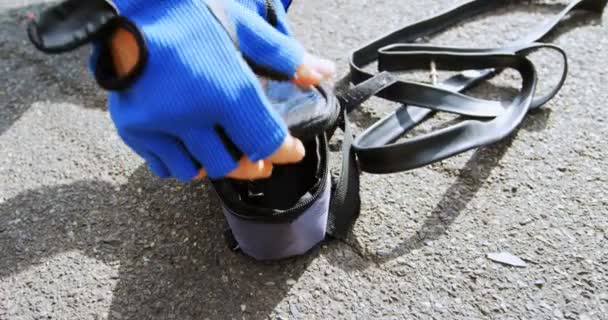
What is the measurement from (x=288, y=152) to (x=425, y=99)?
19.0 inches

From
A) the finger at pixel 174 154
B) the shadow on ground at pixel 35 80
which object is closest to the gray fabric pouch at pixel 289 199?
the finger at pixel 174 154

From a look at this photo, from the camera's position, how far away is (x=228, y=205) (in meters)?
0.83

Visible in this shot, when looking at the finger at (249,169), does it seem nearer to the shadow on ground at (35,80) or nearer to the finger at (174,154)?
the finger at (174,154)

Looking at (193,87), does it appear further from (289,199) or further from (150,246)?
(150,246)

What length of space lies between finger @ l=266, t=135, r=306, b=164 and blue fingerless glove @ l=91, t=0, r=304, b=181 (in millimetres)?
13

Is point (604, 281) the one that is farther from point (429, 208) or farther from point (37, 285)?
point (37, 285)

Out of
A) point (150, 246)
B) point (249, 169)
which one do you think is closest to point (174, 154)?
point (249, 169)

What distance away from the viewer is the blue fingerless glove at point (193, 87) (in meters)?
0.63

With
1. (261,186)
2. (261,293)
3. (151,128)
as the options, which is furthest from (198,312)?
(151,128)

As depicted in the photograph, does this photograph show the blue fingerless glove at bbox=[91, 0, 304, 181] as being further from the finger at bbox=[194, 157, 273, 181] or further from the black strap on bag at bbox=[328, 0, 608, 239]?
the black strap on bag at bbox=[328, 0, 608, 239]

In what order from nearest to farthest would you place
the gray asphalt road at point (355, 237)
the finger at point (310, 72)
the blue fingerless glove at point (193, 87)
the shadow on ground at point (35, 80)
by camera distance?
the blue fingerless glove at point (193, 87), the finger at point (310, 72), the gray asphalt road at point (355, 237), the shadow on ground at point (35, 80)

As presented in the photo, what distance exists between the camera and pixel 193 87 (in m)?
0.63

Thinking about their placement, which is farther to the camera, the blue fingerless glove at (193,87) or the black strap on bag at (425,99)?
the black strap on bag at (425,99)

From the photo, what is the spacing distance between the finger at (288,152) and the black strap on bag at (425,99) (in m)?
0.24
